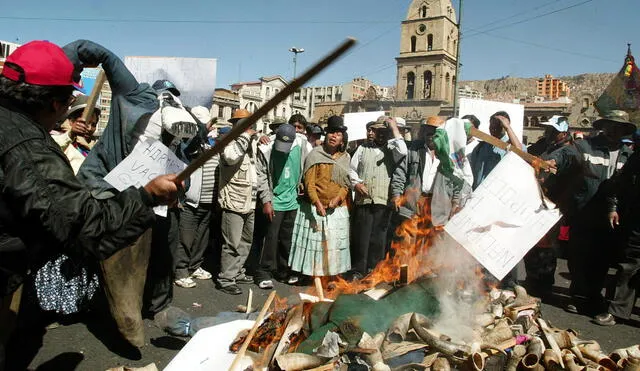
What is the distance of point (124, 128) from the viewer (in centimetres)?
403

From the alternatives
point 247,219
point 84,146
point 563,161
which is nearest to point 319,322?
point 247,219

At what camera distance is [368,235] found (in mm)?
6629

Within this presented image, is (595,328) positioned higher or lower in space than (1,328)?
lower

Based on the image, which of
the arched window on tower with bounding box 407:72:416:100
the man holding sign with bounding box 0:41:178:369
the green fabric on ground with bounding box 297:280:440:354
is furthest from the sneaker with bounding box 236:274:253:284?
the arched window on tower with bounding box 407:72:416:100

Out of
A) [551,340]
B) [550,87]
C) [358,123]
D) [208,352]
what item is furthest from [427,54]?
[208,352]

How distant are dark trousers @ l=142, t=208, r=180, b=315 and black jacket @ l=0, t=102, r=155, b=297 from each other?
243 cm

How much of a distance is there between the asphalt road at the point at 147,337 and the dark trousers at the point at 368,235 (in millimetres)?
1180

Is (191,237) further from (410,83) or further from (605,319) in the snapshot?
(410,83)

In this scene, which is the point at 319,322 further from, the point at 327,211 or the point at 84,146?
the point at 84,146

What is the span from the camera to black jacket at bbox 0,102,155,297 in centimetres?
189

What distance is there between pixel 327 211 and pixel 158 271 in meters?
2.44

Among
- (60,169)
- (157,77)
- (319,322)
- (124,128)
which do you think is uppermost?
(157,77)

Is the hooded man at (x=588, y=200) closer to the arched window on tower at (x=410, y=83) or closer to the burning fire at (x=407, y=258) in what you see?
the burning fire at (x=407, y=258)

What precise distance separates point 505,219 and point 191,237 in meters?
4.13
